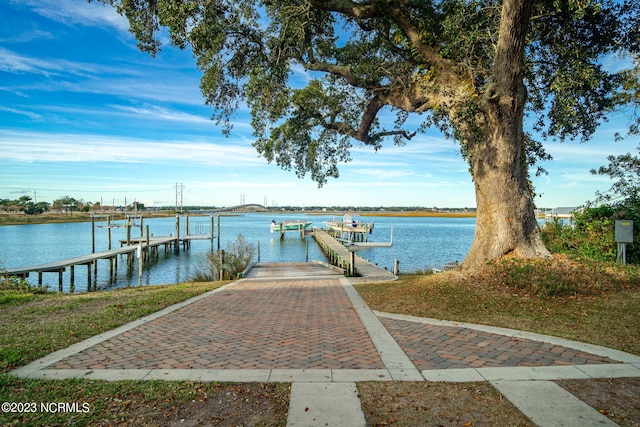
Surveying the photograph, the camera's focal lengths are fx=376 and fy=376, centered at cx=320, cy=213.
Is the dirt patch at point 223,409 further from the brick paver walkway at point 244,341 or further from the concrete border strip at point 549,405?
the concrete border strip at point 549,405

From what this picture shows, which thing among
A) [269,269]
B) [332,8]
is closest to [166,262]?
[269,269]

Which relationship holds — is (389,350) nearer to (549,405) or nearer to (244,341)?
(549,405)

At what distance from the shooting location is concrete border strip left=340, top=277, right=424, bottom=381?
4.34 metres

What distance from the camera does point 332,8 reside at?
33.9 ft

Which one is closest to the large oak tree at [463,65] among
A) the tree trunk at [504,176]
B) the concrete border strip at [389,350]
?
the tree trunk at [504,176]

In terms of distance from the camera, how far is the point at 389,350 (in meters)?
5.21

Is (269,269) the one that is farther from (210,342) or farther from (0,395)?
(0,395)

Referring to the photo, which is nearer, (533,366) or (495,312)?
(533,366)

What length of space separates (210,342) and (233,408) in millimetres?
2222

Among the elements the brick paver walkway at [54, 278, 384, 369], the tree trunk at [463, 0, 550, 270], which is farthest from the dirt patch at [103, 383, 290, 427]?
the tree trunk at [463, 0, 550, 270]

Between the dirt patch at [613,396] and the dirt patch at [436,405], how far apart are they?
80 cm

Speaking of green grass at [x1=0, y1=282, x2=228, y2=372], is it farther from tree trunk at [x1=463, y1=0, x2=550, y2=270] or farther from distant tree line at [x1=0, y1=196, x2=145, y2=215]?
distant tree line at [x1=0, y1=196, x2=145, y2=215]

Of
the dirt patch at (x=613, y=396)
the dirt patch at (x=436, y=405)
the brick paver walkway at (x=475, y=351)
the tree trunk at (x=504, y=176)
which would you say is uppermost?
the tree trunk at (x=504, y=176)

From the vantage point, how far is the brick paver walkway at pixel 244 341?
4.75 meters
